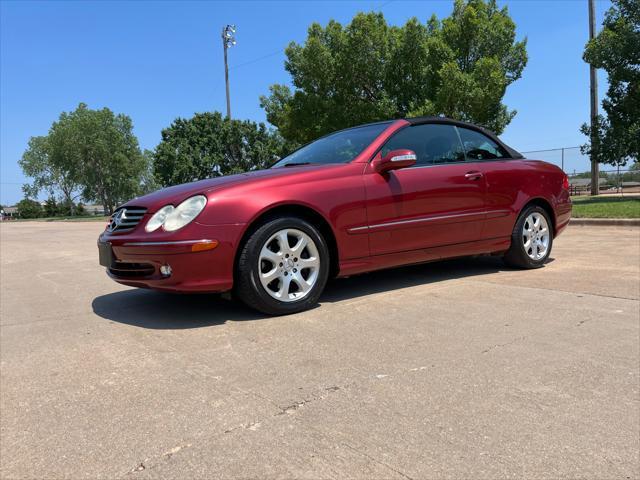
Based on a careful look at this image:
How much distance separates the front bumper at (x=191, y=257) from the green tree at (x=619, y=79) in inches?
738

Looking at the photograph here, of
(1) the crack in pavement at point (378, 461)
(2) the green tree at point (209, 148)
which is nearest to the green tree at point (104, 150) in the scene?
(2) the green tree at point (209, 148)

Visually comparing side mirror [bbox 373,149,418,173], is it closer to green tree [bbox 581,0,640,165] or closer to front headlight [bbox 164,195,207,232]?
front headlight [bbox 164,195,207,232]

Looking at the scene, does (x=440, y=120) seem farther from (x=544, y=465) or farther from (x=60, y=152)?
(x=60, y=152)

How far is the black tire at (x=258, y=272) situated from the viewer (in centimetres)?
372

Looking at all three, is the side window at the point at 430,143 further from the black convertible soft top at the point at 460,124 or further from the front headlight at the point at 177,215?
the front headlight at the point at 177,215

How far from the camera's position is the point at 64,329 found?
389cm

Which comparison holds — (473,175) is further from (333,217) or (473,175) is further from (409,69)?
(409,69)

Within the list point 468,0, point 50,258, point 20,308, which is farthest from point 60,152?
point 20,308

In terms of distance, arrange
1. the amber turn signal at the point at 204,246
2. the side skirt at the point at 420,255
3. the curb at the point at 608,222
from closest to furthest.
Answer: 1. the amber turn signal at the point at 204,246
2. the side skirt at the point at 420,255
3. the curb at the point at 608,222

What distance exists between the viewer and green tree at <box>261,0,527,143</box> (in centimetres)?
1869

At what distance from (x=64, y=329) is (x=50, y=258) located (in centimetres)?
635

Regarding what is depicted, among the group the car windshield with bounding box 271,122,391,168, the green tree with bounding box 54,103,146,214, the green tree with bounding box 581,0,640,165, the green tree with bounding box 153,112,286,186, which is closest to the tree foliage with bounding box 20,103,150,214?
the green tree with bounding box 54,103,146,214

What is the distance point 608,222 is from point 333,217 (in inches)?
314

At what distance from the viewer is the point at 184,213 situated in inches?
145
